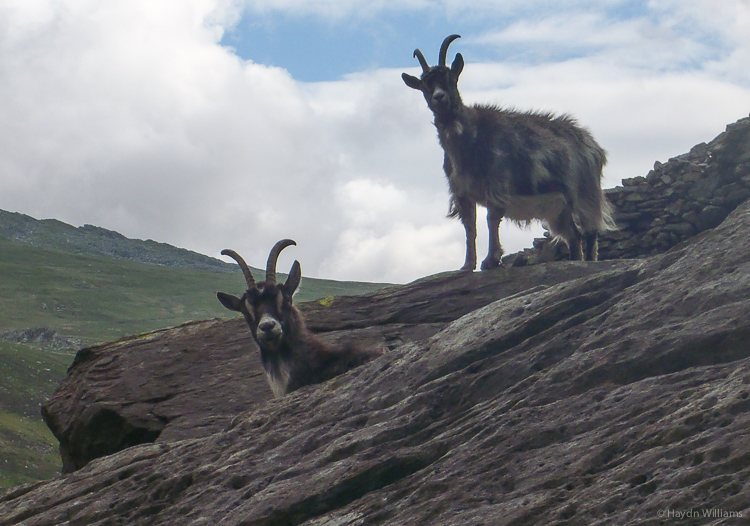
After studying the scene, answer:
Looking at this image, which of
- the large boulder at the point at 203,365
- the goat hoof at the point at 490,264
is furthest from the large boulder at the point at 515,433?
the goat hoof at the point at 490,264

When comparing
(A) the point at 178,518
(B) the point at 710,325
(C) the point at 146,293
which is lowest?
(A) the point at 178,518

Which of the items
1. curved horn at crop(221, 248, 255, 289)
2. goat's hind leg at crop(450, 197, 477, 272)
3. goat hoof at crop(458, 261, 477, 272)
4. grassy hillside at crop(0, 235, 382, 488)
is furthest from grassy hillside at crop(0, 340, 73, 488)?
goat's hind leg at crop(450, 197, 477, 272)

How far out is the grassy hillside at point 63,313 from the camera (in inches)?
3752

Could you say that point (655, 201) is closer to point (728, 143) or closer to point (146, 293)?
point (728, 143)

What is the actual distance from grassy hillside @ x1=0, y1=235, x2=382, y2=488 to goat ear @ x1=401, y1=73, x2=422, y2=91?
71527 mm

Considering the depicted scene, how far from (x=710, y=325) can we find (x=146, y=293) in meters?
188

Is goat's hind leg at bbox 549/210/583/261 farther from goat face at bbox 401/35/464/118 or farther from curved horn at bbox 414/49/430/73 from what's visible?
curved horn at bbox 414/49/430/73

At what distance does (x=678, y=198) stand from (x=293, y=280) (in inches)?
397

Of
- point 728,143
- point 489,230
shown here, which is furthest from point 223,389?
point 728,143

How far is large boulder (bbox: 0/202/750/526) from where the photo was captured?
6750mm

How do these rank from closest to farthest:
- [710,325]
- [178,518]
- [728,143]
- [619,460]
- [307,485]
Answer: [619,460]
[710,325]
[307,485]
[178,518]
[728,143]

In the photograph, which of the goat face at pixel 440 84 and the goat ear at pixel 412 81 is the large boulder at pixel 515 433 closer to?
the goat face at pixel 440 84

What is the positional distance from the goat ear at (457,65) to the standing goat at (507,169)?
0.07 ft

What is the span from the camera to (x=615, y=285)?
34.7ft
